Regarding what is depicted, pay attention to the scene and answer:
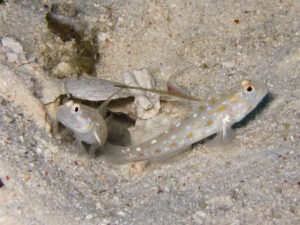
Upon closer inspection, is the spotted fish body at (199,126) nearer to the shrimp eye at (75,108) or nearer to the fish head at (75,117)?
the fish head at (75,117)

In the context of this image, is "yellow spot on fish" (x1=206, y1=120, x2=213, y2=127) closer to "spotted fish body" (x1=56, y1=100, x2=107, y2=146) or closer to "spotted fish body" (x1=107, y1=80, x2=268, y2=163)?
"spotted fish body" (x1=107, y1=80, x2=268, y2=163)

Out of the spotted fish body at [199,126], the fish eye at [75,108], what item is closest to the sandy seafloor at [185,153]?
the spotted fish body at [199,126]

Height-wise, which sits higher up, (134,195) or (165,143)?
(165,143)

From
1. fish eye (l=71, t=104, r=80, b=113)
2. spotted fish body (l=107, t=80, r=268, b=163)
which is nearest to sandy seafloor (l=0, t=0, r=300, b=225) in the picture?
spotted fish body (l=107, t=80, r=268, b=163)

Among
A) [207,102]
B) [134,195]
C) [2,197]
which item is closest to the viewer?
[2,197]

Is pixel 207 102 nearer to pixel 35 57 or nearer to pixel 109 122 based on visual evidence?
pixel 109 122

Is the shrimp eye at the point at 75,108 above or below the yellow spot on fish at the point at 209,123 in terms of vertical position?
below

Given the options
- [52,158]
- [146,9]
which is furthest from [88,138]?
[146,9]

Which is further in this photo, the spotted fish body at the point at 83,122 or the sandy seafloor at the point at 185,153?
the spotted fish body at the point at 83,122
